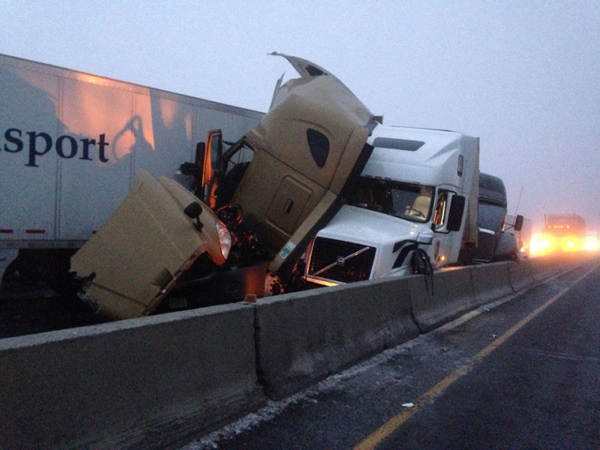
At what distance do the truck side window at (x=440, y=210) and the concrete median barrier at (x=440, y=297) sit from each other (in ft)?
2.84

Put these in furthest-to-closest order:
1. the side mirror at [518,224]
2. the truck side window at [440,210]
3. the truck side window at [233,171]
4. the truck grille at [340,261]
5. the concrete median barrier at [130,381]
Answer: the side mirror at [518,224]
the truck side window at [440,210]
the truck side window at [233,171]
the truck grille at [340,261]
the concrete median barrier at [130,381]

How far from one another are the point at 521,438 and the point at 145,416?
2.86 metres

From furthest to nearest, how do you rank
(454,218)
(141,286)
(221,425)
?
1. (454,218)
2. (141,286)
3. (221,425)

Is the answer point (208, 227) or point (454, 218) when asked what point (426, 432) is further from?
point (454, 218)

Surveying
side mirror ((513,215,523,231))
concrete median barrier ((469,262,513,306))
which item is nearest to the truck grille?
concrete median barrier ((469,262,513,306))

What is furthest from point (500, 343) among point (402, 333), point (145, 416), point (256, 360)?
point (145, 416)

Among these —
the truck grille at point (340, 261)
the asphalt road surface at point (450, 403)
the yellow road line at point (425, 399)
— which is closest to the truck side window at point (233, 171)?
the truck grille at point (340, 261)

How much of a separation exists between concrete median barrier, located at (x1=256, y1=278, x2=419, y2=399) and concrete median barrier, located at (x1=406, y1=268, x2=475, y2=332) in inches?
30.2

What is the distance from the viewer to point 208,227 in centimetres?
733

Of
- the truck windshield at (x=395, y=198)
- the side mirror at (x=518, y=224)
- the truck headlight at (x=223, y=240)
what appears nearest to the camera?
the truck headlight at (x=223, y=240)

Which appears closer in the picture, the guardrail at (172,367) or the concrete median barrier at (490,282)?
the guardrail at (172,367)

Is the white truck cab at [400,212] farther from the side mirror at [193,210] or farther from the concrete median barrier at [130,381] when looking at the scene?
the concrete median barrier at [130,381]

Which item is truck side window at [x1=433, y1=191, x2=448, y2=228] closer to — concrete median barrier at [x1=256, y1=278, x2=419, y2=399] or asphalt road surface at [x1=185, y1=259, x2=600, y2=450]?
asphalt road surface at [x1=185, y1=259, x2=600, y2=450]

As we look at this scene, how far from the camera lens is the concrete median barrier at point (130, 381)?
321 cm
